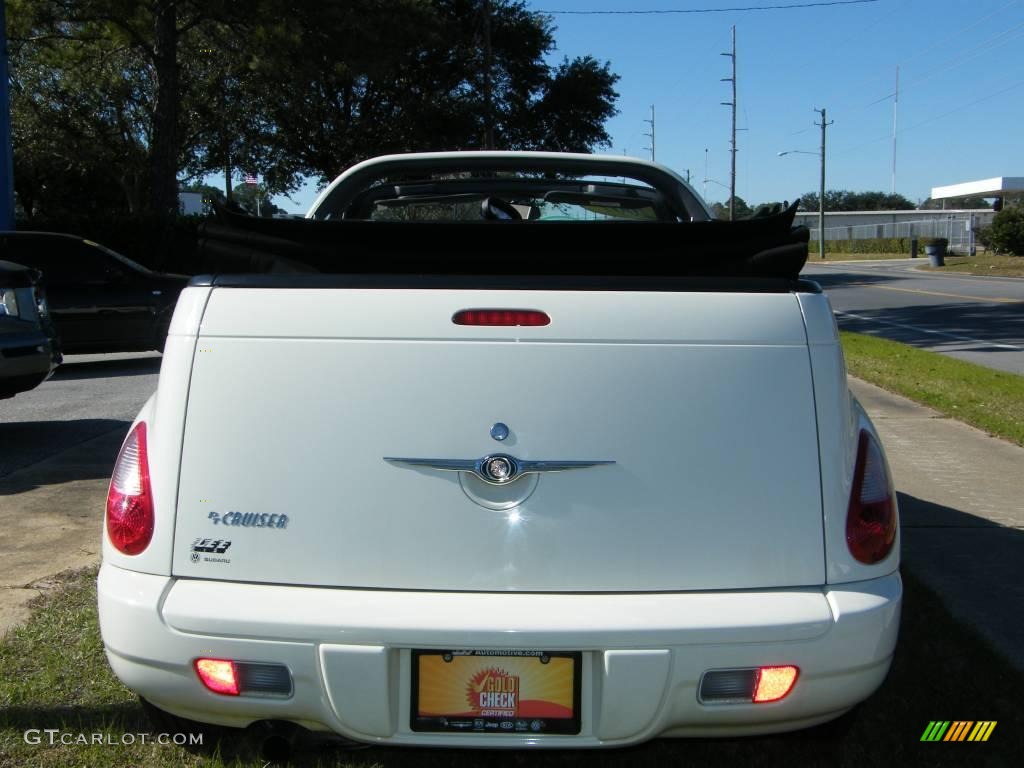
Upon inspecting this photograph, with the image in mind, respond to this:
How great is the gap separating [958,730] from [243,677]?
2.19 metres

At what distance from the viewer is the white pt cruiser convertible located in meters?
2.37

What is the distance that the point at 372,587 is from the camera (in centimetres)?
242

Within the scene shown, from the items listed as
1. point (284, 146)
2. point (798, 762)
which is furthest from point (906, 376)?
point (284, 146)

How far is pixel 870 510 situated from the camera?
8.39 ft

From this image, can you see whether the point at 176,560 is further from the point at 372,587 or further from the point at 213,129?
the point at 213,129

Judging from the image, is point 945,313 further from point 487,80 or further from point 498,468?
point 498,468

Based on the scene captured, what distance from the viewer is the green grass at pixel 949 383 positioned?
336 inches

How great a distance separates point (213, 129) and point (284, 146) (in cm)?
239

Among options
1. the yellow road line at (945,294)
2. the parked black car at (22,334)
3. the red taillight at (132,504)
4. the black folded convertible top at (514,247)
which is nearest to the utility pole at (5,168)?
the parked black car at (22,334)

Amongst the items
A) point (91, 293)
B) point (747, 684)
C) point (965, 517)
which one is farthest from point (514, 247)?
point (91, 293)

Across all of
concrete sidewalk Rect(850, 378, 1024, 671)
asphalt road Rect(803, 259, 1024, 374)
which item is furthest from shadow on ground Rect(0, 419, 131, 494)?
asphalt road Rect(803, 259, 1024, 374)

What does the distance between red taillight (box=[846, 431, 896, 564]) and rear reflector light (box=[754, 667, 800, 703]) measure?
1.09 ft

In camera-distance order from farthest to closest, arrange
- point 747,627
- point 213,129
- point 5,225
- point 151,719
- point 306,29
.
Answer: point 213,129 → point 306,29 → point 5,225 → point 151,719 → point 747,627

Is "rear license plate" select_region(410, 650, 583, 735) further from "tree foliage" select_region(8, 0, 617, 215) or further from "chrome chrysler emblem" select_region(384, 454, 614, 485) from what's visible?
"tree foliage" select_region(8, 0, 617, 215)
